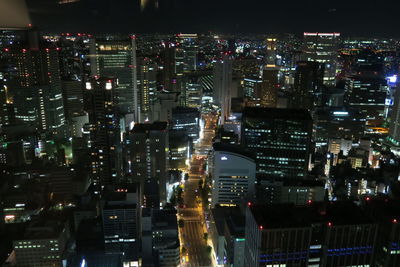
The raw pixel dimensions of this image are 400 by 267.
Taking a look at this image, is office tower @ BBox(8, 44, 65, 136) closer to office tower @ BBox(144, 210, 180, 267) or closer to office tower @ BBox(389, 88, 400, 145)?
office tower @ BBox(144, 210, 180, 267)

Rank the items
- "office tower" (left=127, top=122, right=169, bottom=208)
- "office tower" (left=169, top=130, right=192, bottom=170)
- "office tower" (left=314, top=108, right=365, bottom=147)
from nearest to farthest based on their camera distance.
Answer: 1. "office tower" (left=127, top=122, right=169, bottom=208)
2. "office tower" (left=169, top=130, right=192, bottom=170)
3. "office tower" (left=314, top=108, right=365, bottom=147)

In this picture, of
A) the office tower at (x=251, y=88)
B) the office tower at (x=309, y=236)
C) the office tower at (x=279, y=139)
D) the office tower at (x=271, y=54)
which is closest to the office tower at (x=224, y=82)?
the office tower at (x=251, y=88)

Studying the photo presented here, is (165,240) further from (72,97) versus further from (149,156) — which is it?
(72,97)

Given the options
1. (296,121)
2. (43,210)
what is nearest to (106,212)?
(43,210)

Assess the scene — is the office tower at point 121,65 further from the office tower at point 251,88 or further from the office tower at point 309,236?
the office tower at point 309,236

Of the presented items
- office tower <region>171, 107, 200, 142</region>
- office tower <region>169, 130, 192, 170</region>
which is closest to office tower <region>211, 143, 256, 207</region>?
office tower <region>169, 130, 192, 170</region>

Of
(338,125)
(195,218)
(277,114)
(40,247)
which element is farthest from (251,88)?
(40,247)

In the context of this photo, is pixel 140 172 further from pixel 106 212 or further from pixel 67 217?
pixel 106 212
